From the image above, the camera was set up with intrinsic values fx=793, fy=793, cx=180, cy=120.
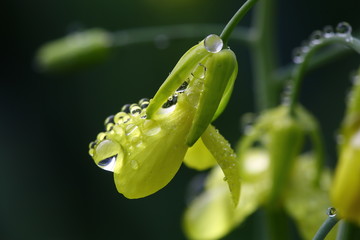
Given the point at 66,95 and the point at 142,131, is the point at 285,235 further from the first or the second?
the point at 66,95

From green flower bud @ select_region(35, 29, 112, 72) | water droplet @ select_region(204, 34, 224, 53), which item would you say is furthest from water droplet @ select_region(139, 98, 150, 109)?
green flower bud @ select_region(35, 29, 112, 72)

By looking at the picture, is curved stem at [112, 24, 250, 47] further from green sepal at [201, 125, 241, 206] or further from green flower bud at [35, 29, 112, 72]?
green sepal at [201, 125, 241, 206]

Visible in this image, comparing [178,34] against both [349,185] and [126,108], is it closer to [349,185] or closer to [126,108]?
[126,108]

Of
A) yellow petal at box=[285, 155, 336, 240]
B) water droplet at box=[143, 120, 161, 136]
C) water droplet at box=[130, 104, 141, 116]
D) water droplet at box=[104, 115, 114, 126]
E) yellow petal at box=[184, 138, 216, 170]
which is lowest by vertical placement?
yellow petal at box=[285, 155, 336, 240]

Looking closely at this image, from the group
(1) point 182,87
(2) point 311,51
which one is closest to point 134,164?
(1) point 182,87

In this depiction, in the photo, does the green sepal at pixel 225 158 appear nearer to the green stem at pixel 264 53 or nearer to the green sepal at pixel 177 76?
the green sepal at pixel 177 76

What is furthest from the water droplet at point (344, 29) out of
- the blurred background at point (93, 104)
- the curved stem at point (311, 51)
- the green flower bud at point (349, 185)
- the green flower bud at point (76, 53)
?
the blurred background at point (93, 104)

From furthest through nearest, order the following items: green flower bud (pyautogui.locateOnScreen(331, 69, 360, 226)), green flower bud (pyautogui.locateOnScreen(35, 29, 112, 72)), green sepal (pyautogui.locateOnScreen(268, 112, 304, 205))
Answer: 1. green flower bud (pyautogui.locateOnScreen(35, 29, 112, 72))
2. green sepal (pyautogui.locateOnScreen(268, 112, 304, 205))
3. green flower bud (pyautogui.locateOnScreen(331, 69, 360, 226))
